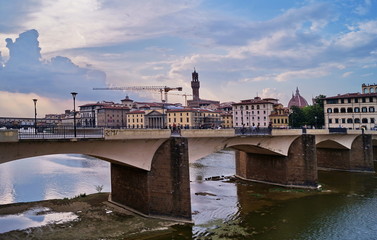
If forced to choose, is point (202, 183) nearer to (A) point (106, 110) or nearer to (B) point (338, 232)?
(B) point (338, 232)

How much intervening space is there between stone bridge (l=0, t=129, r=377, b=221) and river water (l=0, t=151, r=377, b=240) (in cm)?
200

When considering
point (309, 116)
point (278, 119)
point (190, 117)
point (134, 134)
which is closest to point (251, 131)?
point (134, 134)

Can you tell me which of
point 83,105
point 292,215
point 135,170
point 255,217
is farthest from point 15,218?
point 83,105

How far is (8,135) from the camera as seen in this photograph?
16422 millimetres

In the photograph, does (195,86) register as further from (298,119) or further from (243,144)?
(243,144)

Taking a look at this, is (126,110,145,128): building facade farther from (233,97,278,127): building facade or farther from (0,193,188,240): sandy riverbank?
(0,193,188,240): sandy riverbank

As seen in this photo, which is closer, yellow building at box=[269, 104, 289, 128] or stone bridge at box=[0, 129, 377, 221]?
stone bridge at box=[0, 129, 377, 221]

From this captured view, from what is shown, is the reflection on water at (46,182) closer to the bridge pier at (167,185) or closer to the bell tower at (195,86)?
the bridge pier at (167,185)

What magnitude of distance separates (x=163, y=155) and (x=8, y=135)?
30.4ft

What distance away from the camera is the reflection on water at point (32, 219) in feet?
65.0

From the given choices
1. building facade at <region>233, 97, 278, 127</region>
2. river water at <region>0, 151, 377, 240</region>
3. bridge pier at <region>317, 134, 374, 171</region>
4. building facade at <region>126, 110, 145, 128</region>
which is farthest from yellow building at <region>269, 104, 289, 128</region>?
building facade at <region>126, 110, 145, 128</region>

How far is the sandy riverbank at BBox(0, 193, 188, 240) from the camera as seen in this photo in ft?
58.8

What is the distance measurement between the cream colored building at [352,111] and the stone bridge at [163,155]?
3379cm

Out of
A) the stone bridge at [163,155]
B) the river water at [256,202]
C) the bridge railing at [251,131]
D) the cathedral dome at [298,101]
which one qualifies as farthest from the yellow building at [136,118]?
the bridge railing at [251,131]
